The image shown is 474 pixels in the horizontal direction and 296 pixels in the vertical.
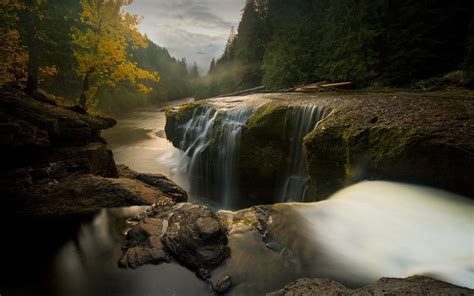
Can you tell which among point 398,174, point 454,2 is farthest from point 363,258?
point 454,2

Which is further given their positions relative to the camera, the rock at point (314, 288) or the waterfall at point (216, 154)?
the waterfall at point (216, 154)

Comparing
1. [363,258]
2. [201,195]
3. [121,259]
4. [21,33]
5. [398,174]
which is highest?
[21,33]

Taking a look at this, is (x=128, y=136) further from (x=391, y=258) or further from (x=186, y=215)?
(x=391, y=258)

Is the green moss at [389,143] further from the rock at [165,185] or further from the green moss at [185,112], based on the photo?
the green moss at [185,112]

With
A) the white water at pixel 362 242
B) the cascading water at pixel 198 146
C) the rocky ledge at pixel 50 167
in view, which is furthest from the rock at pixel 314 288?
the cascading water at pixel 198 146

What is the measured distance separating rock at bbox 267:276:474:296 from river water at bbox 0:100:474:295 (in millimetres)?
419

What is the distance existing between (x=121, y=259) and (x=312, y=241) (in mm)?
3194

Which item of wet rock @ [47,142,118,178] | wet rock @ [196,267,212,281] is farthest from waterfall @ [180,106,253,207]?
wet rock @ [196,267,212,281]

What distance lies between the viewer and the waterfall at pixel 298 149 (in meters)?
8.82

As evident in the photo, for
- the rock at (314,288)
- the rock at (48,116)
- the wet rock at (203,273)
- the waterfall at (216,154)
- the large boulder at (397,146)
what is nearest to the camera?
the rock at (314,288)

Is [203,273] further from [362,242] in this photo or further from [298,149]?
[298,149]

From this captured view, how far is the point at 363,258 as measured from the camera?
3.50 meters

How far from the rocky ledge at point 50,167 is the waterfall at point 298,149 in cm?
390

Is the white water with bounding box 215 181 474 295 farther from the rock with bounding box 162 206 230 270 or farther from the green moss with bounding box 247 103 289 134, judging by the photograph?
the green moss with bounding box 247 103 289 134
